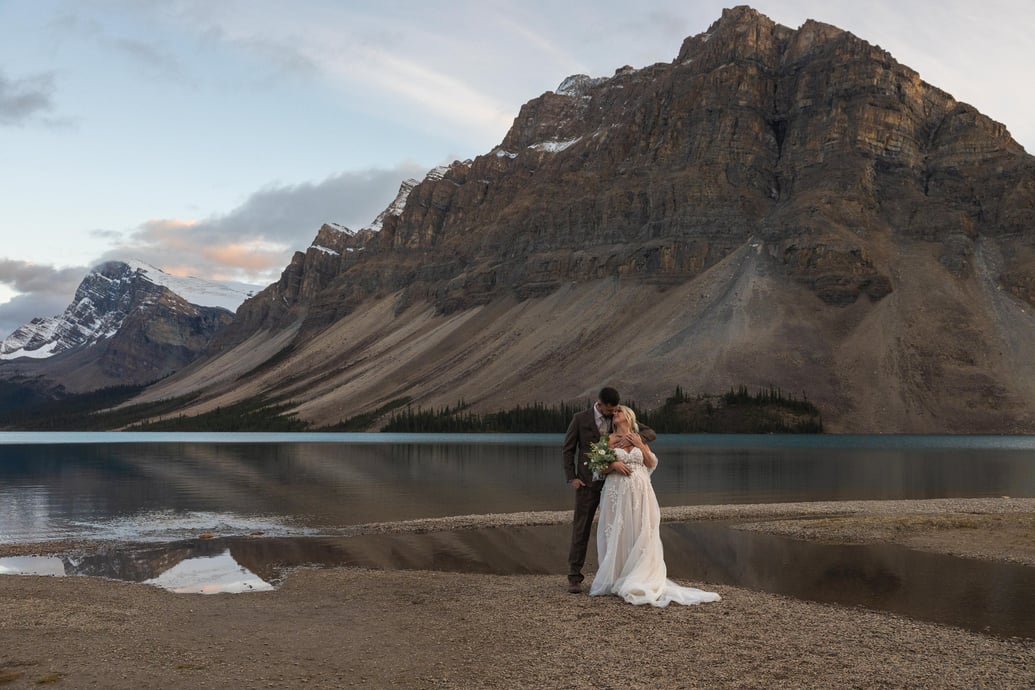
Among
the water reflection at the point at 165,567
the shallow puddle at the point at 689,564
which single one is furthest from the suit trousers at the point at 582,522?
the water reflection at the point at 165,567

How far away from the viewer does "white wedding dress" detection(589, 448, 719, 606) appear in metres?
17.9

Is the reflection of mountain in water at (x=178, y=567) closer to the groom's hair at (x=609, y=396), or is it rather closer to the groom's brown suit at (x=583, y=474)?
the groom's brown suit at (x=583, y=474)

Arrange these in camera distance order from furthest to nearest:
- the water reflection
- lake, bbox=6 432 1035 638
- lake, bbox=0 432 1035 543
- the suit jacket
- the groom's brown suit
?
lake, bbox=0 432 1035 543, the water reflection, lake, bbox=6 432 1035 638, the suit jacket, the groom's brown suit

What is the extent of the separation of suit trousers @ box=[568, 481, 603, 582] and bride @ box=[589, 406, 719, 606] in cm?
34

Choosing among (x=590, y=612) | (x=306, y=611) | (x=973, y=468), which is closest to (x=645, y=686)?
(x=590, y=612)

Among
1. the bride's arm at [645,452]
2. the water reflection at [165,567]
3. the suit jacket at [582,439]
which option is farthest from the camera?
the water reflection at [165,567]

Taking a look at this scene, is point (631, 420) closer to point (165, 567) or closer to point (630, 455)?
point (630, 455)

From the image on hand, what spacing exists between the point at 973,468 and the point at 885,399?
352ft

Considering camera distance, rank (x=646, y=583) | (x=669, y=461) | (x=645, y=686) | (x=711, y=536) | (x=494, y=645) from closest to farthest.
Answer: (x=645, y=686) < (x=494, y=645) < (x=646, y=583) < (x=711, y=536) < (x=669, y=461)

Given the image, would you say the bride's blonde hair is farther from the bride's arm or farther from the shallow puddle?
the shallow puddle

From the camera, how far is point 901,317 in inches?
7790

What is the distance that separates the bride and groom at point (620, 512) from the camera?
58.9ft

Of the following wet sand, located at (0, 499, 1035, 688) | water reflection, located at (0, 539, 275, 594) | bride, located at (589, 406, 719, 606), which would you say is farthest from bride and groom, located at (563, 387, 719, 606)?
water reflection, located at (0, 539, 275, 594)

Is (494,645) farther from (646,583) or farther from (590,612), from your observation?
(646,583)
